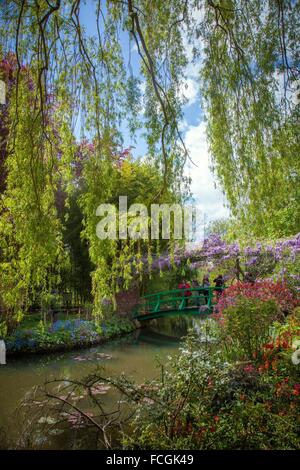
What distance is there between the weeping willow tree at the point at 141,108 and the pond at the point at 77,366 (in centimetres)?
269

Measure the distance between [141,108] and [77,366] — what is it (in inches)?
249

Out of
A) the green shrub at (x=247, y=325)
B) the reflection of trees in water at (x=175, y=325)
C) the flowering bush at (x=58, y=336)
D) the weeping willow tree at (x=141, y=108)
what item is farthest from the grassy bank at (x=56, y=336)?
the weeping willow tree at (x=141, y=108)

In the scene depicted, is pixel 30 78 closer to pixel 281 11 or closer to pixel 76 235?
pixel 281 11

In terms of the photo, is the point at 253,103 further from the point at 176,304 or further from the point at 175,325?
the point at 175,325

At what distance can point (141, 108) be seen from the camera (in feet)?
10.0

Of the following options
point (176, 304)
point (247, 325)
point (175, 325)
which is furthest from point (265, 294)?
point (175, 325)

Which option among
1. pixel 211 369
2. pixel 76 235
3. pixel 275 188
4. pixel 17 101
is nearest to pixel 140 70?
pixel 17 101

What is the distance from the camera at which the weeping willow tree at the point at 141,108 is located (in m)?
2.85

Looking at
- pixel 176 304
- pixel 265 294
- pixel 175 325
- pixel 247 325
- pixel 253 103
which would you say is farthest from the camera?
pixel 175 325

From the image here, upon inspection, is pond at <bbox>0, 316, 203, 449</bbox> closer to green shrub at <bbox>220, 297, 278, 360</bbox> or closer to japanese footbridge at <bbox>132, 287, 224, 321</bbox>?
japanese footbridge at <bbox>132, 287, 224, 321</bbox>

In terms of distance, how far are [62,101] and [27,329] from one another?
7.55 meters

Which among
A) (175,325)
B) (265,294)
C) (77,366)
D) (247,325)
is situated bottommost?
(175,325)

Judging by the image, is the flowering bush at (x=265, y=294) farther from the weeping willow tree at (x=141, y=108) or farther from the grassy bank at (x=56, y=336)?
the grassy bank at (x=56, y=336)

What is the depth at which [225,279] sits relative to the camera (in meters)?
11.9
